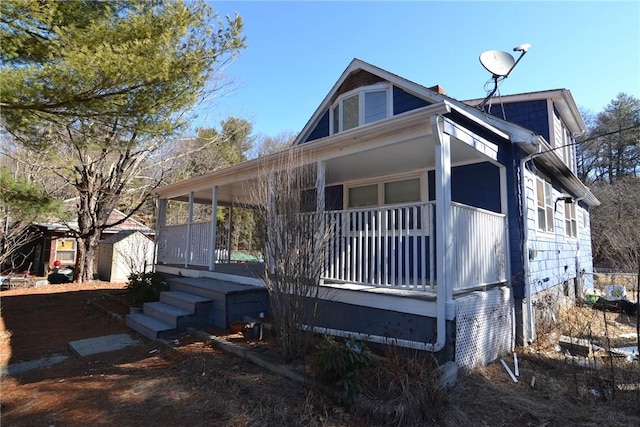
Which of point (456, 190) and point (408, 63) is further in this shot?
point (408, 63)

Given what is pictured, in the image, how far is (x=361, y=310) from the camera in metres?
4.90

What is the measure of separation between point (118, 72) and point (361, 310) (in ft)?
15.8

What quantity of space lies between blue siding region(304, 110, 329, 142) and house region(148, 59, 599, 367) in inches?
6.0

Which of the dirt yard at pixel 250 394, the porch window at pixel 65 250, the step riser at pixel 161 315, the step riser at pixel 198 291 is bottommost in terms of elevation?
the dirt yard at pixel 250 394

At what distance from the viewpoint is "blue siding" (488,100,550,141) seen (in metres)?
9.27

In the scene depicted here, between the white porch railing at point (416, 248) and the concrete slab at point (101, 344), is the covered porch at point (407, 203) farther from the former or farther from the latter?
the concrete slab at point (101, 344)

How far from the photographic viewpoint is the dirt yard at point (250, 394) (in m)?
3.27

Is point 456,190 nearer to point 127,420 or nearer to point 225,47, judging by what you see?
point 225,47

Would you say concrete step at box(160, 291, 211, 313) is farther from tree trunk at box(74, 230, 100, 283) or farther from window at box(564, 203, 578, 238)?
window at box(564, 203, 578, 238)

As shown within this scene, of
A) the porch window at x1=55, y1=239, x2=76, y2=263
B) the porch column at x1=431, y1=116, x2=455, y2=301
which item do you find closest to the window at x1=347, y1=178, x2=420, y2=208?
the porch column at x1=431, y1=116, x2=455, y2=301

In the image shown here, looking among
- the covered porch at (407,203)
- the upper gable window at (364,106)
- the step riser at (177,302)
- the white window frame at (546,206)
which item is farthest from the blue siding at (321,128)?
the step riser at (177,302)

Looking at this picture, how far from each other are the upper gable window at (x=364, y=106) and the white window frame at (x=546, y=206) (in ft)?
12.6

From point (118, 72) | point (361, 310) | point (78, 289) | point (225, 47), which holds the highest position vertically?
point (225, 47)

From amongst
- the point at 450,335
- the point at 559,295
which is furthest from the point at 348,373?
the point at 559,295
